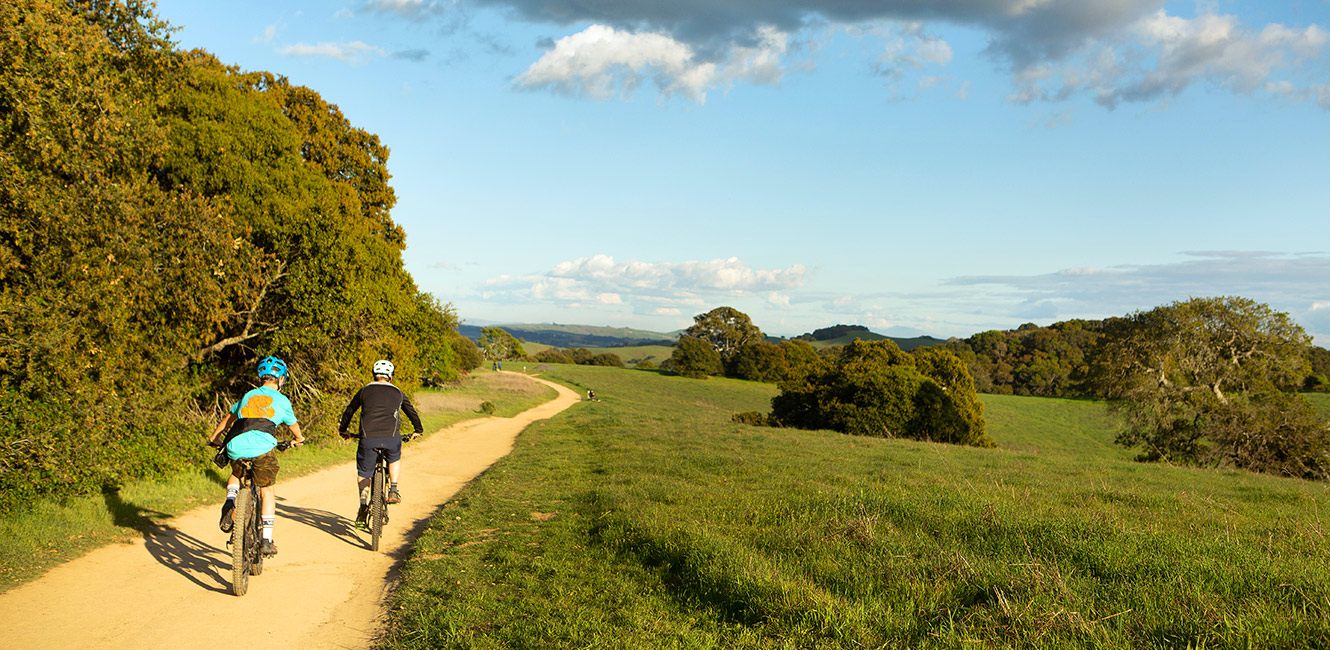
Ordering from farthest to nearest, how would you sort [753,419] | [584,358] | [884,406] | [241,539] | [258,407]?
[584,358]
[753,419]
[884,406]
[258,407]
[241,539]

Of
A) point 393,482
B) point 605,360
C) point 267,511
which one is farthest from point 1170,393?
point 605,360

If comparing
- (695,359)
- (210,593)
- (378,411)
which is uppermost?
(378,411)

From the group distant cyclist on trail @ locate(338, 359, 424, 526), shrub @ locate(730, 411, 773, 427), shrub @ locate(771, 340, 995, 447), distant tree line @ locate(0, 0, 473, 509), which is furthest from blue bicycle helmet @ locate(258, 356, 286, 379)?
shrub @ locate(730, 411, 773, 427)

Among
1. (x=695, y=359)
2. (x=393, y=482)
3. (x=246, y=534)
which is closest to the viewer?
(x=246, y=534)

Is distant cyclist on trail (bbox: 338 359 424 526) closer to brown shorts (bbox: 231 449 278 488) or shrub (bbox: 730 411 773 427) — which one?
brown shorts (bbox: 231 449 278 488)

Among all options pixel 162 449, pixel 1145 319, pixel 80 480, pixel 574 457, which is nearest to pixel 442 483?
pixel 574 457

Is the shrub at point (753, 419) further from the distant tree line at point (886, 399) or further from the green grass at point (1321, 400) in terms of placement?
the green grass at point (1321, 400)

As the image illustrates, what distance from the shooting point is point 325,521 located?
31.0 ft

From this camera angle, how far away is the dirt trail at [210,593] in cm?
521

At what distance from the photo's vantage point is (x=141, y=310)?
392 inches

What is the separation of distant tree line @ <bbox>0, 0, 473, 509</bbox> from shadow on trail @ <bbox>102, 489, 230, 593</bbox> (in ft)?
1.75

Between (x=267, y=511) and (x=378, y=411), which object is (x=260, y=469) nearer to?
(x=267, y=511)

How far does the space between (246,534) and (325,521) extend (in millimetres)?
3353

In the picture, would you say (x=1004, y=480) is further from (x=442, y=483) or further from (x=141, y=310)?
(x=141, y=310)
